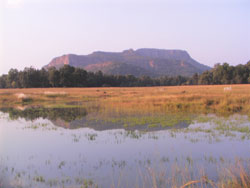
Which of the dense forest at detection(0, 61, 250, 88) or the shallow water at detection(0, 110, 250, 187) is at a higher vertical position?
the dense forest at detection(0, 61, 250, 88)

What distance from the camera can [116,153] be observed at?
10.2m

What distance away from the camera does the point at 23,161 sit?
31.6 ft

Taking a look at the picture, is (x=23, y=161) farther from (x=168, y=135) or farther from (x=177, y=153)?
(x=168, y=135)

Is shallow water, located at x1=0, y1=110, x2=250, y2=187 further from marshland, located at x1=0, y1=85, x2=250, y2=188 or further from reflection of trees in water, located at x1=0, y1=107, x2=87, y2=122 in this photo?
reflection of trees in water, located at x1=0, y1=107, x2=87, y2=122

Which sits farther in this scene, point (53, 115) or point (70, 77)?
point (70, 77)

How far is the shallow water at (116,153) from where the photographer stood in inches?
300

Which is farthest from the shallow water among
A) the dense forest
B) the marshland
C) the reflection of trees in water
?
the dense forest

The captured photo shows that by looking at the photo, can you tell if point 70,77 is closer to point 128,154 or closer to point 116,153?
point 116,153

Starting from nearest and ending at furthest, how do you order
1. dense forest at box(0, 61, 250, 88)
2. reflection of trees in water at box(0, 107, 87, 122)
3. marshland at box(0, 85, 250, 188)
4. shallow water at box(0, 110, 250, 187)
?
marshland at box(0, 85, 250, 188) < shallow water at box(0, 110, 250, 187) < reflection of trees in water at box(0, 107, 87, 122) < dense forest at box(0, 61, 250, 88)

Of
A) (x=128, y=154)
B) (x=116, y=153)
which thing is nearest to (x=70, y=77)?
(x=116, y=153)

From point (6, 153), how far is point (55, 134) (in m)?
3.93

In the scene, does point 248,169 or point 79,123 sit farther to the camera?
point 79,123

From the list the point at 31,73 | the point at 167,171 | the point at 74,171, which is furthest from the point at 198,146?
the point at 31,73

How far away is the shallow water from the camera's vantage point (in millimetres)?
7621
